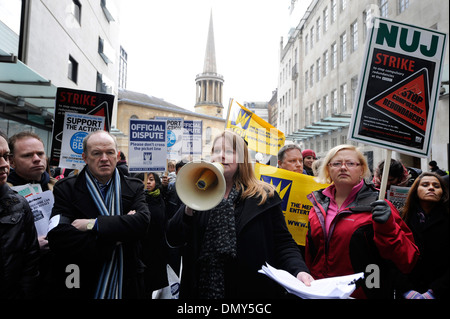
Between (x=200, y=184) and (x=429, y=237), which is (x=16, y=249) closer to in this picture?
(x=200, y=184)

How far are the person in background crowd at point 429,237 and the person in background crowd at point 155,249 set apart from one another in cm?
256

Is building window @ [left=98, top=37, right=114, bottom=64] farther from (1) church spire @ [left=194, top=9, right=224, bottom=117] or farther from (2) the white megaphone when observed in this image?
(2) the white megaphone

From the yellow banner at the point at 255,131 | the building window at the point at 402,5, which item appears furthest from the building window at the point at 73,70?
the building window at the point at 402,5

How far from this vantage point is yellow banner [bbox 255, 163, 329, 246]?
338 centimetres

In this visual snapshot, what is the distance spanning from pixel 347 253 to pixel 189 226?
106 centimetres

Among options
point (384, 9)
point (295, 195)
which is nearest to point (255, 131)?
point (295, 195)

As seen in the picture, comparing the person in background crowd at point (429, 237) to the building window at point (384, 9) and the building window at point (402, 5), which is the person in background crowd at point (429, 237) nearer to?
the building window at point (402, 5)

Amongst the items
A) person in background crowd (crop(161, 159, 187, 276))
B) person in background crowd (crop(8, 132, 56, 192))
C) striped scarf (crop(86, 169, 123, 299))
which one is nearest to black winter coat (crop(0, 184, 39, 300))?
striped scarf (crop(86, 169, 123, 299))

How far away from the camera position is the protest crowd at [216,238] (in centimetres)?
198

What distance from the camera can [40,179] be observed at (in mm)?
2904

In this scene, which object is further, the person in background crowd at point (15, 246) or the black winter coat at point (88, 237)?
the black winter coat at point (88, 237)

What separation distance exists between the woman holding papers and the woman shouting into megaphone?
408mm
